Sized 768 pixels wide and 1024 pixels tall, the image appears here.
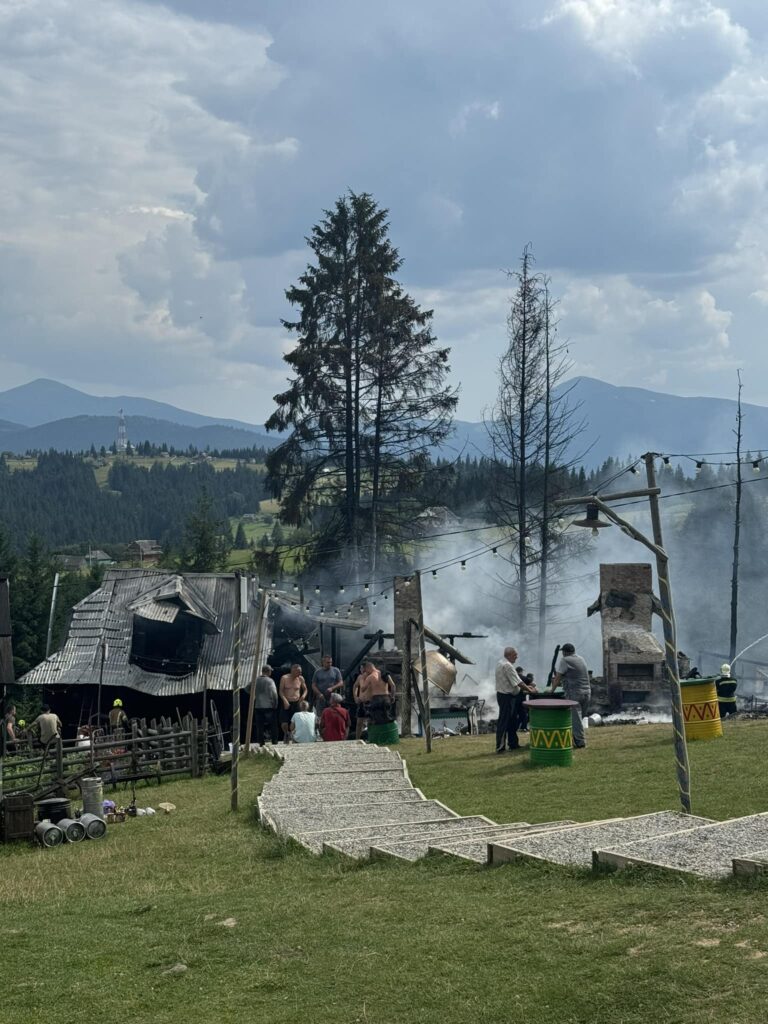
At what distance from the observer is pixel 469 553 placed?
4859cm

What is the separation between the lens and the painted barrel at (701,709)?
61.3 ft

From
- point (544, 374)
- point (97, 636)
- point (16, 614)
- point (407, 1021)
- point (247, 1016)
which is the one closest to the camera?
point (407, 1021)

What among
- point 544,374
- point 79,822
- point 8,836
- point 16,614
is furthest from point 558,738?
point 16,614

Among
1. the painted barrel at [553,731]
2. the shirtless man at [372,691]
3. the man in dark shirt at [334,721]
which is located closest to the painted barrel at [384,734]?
the shirtless man at [372,691]

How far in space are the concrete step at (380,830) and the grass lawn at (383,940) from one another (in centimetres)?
33

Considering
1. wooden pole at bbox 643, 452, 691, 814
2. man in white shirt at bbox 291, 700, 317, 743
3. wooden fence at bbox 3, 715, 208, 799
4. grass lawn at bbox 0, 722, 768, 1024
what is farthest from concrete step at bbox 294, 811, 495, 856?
man in white shirt at bbox 291, 700, 317, 743

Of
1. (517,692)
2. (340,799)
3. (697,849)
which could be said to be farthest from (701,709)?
(697,849)

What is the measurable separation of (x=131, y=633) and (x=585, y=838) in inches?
1050

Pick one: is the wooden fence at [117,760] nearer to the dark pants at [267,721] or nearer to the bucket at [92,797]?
the bucket at [92,797]

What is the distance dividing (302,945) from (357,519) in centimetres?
3826

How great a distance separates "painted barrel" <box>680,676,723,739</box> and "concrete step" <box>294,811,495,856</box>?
5.98 metres

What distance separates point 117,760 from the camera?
21.3 metres

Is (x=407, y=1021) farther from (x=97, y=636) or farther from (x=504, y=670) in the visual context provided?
(x=97, y=636)

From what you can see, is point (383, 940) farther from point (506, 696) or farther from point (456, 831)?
point (506, 696)
